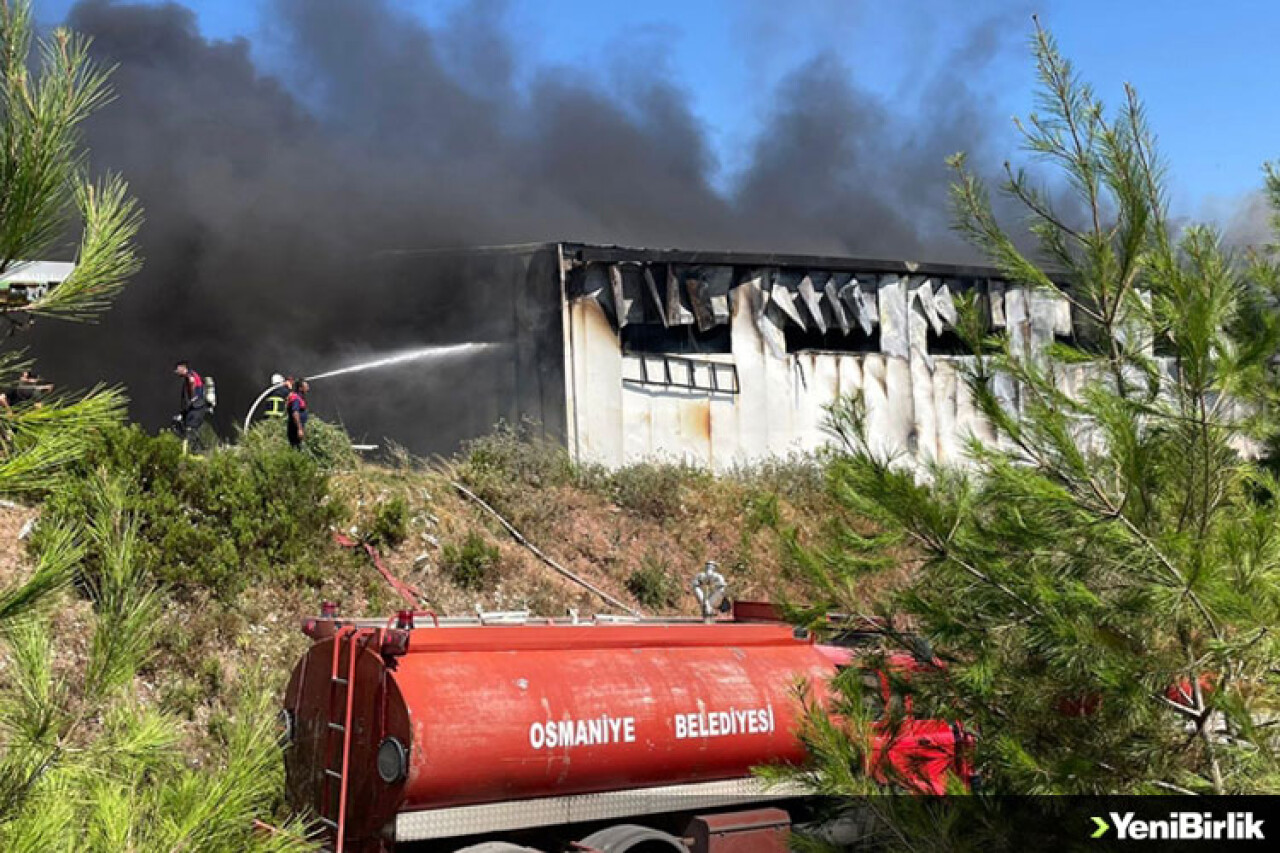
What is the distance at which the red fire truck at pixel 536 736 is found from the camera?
6.56 meters

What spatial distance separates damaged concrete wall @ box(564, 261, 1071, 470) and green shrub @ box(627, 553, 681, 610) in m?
2.41

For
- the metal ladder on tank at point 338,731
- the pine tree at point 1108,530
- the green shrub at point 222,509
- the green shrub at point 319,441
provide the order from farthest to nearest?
1. the green shrub at point 319,441
2. the green shrub at point 222,509
3. the metal ladder on tank at point 338,731
4. the pine tree at point 1108,530

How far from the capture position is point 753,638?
27.4ft

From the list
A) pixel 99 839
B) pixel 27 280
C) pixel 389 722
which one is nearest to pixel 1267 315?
pixel 99 839

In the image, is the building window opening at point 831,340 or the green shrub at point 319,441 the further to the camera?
the building window opening at point 831,340

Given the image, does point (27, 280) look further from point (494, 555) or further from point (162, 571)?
point (494, 555)

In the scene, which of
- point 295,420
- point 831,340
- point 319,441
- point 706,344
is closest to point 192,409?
point 295,420

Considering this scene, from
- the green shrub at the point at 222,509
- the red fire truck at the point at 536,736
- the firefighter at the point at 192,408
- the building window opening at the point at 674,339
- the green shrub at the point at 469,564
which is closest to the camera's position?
the red fire truck at the point at 536,736

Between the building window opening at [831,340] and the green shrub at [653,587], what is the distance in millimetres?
5507

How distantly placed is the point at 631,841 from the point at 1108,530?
407cm

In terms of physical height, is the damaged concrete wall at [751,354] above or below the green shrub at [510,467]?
above

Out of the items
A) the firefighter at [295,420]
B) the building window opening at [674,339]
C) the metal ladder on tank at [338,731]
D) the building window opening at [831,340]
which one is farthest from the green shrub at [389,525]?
the building window opening at [831,340]

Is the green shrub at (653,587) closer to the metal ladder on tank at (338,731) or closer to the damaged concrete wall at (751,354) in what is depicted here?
the damaged concrete wall at (751,354)

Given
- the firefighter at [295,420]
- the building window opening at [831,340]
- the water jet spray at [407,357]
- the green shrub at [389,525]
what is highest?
the building window opening at [831,340]
